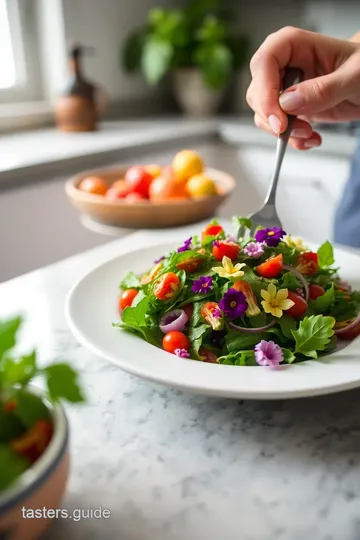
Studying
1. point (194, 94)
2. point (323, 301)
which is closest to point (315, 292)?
point (323, 301)

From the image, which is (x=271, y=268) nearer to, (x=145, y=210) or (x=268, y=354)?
(x=268, y=354)

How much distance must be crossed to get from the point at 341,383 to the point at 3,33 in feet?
6.40

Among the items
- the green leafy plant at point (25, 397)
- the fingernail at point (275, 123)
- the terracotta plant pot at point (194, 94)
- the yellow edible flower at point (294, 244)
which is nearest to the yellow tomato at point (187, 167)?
the fingernail at point (275, 123)

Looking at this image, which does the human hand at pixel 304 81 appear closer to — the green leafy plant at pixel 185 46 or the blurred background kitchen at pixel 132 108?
the blurred background kitchen at pixel 132 108

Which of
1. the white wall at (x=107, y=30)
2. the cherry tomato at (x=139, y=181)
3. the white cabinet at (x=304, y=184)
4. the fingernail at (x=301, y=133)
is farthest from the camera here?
the white wall at (x=107, y=30)

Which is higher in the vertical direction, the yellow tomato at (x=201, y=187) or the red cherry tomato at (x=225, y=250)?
the red cherry tomato at (x=225, y=250)

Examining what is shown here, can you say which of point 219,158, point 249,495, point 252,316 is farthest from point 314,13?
point 249,495

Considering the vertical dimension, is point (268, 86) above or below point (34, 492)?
above

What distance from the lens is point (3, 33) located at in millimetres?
1976

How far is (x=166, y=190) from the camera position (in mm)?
1196

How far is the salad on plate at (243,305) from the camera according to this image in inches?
21.9

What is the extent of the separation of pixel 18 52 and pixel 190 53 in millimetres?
708

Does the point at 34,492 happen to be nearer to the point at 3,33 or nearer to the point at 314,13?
the point at 3,33

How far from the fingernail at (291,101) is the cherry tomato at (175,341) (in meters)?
0.44
